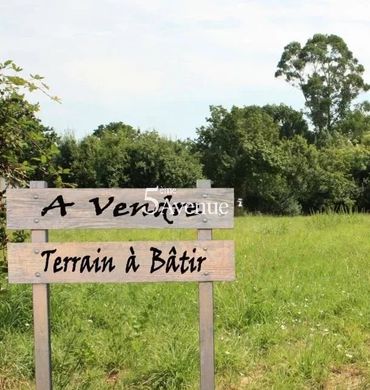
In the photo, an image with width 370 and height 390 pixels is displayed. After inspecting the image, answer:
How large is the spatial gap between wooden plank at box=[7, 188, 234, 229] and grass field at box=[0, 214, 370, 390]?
90 cm

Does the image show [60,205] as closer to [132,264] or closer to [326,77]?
[132,264]

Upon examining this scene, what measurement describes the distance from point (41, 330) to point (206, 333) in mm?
904

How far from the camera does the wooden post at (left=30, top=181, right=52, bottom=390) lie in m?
3.07

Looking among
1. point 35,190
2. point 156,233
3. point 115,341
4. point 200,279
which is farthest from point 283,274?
point 156,233

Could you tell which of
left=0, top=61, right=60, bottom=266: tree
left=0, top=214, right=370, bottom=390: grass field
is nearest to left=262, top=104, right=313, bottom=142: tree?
left=0, top=214, right=370, bottom=390: grass field

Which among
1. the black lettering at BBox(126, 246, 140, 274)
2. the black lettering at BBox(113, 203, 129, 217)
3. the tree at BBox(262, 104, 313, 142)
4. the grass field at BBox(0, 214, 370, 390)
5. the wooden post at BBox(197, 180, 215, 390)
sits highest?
the tree at BBox(262, 104, 313, 142)

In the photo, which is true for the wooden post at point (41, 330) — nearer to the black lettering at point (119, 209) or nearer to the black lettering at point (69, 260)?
the black lettering at point (69, 260)

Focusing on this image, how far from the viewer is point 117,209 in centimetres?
307

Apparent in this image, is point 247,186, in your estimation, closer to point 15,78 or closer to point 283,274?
point 283,274

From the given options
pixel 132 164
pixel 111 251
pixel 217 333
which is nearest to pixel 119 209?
pixel 111 251

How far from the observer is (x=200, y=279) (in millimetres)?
3049

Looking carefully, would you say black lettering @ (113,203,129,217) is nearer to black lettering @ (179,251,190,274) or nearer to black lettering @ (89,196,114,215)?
black lettering @ (89,196,114,215)

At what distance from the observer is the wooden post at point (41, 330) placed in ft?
10.1

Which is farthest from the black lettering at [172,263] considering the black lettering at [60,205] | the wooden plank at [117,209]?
the black lettering at [60,205]
